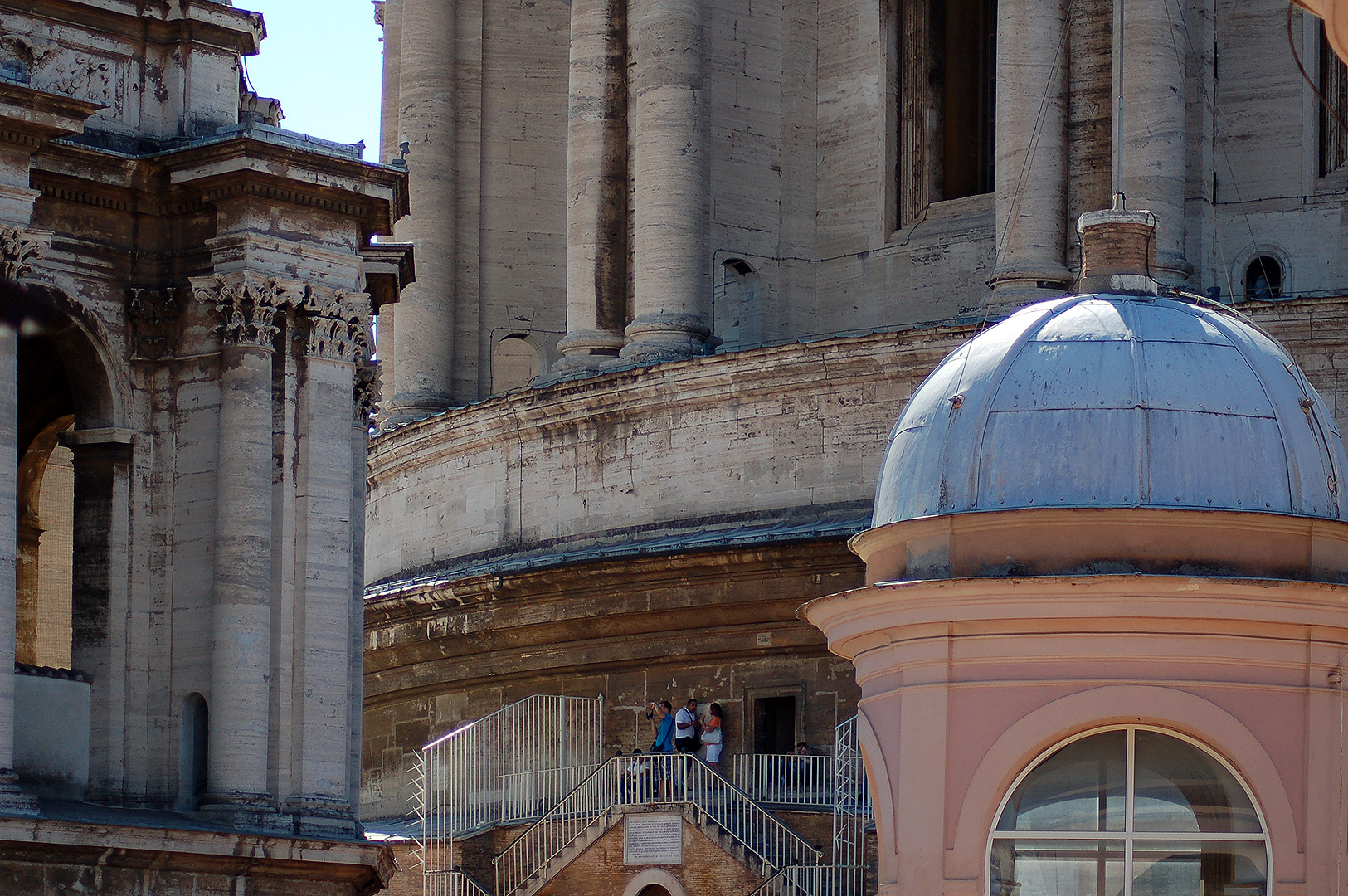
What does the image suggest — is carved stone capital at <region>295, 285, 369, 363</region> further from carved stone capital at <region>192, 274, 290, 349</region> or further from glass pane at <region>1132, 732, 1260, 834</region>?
glass pane at <region>1132, 732, 1260, 834</region>

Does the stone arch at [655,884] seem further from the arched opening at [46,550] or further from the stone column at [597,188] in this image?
the stone column at [597,188]

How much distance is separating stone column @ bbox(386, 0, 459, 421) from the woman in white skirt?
9906mm

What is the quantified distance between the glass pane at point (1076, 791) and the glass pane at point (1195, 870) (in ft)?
0.94

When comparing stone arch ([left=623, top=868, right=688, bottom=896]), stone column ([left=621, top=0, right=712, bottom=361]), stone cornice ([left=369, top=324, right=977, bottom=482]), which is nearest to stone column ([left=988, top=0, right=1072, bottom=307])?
stone cornice ([left=369, top=324, right=977, bottom=482])

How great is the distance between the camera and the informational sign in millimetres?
31375

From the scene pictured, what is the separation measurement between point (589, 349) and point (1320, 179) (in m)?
9.81

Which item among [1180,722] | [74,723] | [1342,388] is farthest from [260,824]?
[1342,388]

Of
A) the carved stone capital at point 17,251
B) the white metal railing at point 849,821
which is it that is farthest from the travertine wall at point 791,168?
the carved stone capital at point 17,251

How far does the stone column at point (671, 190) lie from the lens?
3941cm

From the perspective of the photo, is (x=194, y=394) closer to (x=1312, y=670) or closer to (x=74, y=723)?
(x=74, y=723)

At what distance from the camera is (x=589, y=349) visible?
4041 cm

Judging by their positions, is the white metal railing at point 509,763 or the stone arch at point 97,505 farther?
the white metal railing at point 509,763

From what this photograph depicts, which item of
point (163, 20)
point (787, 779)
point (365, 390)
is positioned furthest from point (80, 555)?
point (787, 779)

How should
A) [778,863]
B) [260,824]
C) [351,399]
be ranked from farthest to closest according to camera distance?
[778,863] < [351,399] < [260,824]
